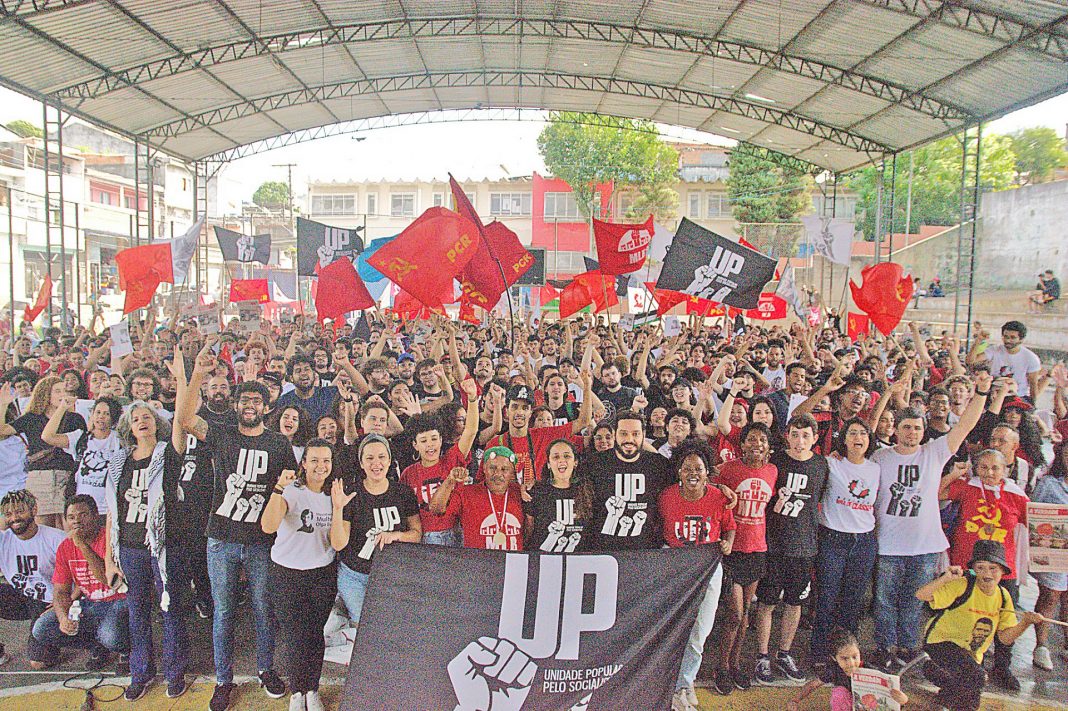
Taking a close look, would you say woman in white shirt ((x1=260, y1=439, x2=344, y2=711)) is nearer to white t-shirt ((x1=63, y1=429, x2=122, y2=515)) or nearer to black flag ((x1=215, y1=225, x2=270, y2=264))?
white t-shirt ((x1=63, y1=429, x2=122, y2=515))

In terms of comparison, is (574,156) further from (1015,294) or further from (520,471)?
(520,471)

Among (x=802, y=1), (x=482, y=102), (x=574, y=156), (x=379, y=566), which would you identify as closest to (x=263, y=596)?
(x=379, y=566)

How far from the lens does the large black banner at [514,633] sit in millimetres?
3596

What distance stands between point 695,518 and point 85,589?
406 cm

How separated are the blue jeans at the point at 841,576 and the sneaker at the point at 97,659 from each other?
16.3 ft

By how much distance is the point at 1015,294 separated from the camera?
88.7 feet

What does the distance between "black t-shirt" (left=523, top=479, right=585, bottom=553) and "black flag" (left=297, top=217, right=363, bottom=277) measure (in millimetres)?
10325

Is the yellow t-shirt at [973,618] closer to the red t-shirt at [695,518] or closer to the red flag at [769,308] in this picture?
the red t-shirt at [695,518]

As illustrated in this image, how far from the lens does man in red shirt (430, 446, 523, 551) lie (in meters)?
4.70

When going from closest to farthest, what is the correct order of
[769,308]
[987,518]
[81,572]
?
[81,572], [987,518], [769,308]

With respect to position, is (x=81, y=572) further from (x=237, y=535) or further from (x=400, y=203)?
(x=400, y=203)

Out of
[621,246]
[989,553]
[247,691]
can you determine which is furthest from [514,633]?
[621,246]

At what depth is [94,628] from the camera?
17.3 ft

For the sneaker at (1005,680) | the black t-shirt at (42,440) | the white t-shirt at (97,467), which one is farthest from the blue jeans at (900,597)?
the black t-shirt at (42,440)
